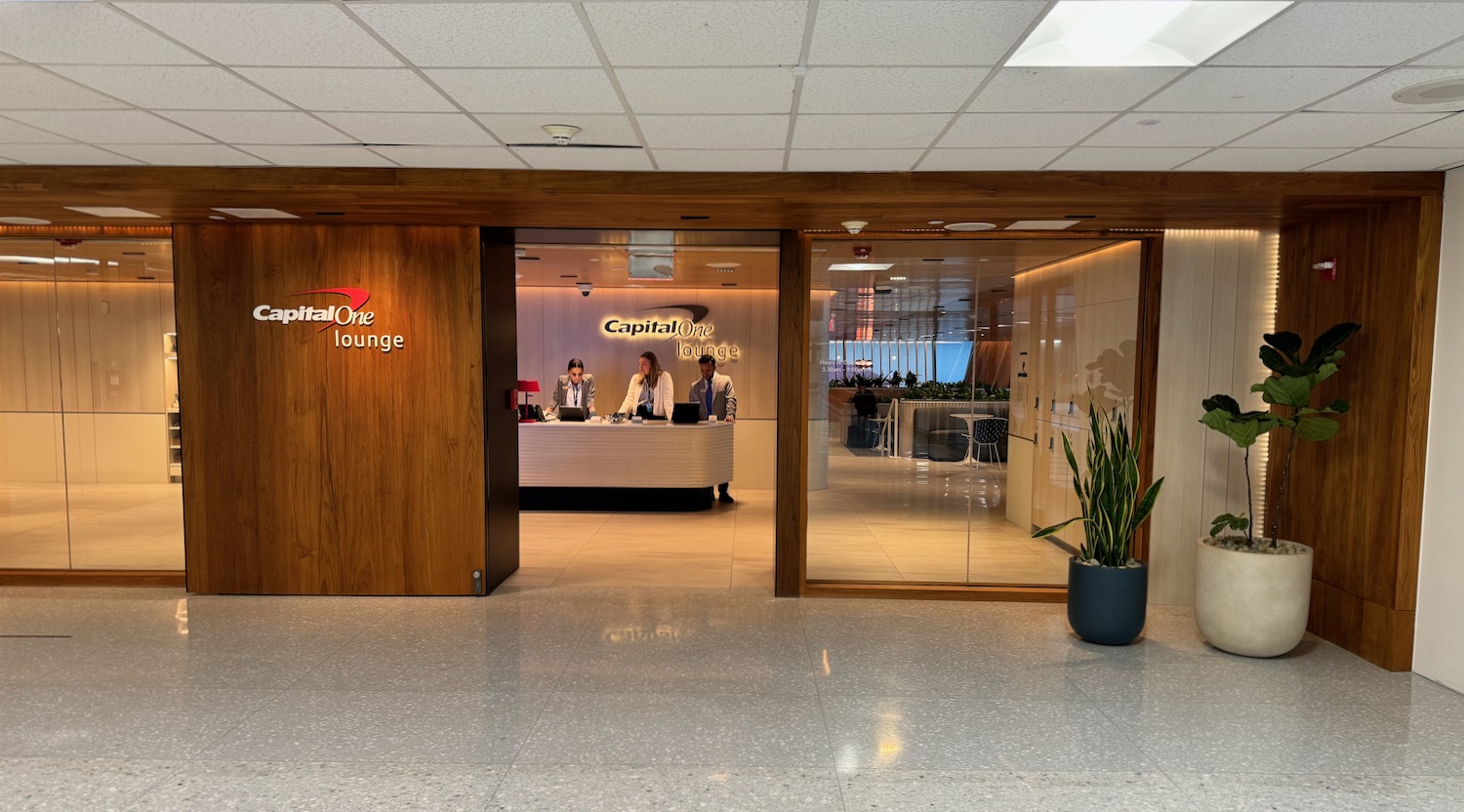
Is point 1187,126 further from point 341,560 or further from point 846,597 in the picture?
point 341,560

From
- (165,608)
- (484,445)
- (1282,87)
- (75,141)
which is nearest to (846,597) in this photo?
(484,445)

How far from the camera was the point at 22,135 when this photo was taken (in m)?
4.14

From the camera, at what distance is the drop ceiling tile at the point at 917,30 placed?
2.55 meters

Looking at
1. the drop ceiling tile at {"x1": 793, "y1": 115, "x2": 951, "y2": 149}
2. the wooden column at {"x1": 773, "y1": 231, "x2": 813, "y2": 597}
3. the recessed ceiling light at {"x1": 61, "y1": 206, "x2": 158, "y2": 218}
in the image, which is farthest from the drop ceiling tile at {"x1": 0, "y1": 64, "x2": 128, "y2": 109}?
the wooden column at {"x1": 773, "y1": 231, "x2": 813, "y2": 597}

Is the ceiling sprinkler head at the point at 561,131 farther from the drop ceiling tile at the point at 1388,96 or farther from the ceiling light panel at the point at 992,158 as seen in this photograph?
the drop ceiling tile at the point at 1388,96

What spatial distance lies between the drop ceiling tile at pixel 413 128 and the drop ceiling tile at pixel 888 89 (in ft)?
5.15

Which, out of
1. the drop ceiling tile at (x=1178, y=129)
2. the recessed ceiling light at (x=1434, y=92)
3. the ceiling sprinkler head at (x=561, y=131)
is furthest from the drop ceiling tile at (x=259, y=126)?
the recessed ceiling light at (x=1434, y=92)

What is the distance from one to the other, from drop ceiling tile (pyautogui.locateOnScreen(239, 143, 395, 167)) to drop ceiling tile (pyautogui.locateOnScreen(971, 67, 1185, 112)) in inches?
123

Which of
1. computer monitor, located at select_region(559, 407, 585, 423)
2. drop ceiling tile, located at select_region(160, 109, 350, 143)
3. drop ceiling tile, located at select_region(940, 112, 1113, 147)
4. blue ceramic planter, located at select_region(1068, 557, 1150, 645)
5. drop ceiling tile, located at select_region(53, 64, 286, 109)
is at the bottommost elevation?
blue ceramic planter, located at select_region(1068, 557, 1150, 645)

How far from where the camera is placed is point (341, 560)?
20.6 ft

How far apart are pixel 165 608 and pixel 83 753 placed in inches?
96.2

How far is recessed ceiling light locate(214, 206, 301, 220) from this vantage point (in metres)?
5.50

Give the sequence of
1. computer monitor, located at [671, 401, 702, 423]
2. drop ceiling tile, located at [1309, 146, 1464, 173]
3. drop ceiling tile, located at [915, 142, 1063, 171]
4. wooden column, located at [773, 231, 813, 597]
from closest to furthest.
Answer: drop ceiling tile, located at [1309, 146, 1464, 173] < drop ceiling tile, located at [915, 142, 1063, 171] < wooden column, located at [773, 231, 813, 597] < computer monitor, located at [671, 401, 702, 423]

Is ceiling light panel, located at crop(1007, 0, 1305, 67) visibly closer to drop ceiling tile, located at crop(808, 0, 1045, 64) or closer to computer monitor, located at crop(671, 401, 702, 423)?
drop ceiling tile, located at crop(808, 0, 1045, 64)
